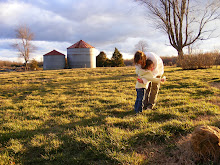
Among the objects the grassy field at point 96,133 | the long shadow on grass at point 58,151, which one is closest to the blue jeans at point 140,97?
the grassy field at point 96,133

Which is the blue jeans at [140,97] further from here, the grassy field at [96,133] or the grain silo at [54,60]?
the grain silo at [54,60]

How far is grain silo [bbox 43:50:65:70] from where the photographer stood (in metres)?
35.5

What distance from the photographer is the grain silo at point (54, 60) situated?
35531 millimetres

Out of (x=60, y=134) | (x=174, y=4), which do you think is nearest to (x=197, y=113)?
(x=60, y=134)

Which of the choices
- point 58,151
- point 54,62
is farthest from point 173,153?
point 54,62

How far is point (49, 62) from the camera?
35.8 meters

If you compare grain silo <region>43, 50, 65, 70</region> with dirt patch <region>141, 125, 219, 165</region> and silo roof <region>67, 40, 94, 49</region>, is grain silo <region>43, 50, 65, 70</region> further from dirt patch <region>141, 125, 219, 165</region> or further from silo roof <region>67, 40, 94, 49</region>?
dirt patch <region>141, 125, 219, 165</region>

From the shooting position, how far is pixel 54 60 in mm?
35531

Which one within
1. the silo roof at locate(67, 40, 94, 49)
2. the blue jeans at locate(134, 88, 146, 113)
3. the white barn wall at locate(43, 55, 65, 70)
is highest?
the silo roof at locate(67, 40, 94, 49)

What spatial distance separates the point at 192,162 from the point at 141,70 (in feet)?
8.07

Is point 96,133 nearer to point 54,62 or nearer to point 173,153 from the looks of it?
point 173,153

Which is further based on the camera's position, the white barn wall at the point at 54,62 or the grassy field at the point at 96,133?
the white barn wall at the point at 54,62

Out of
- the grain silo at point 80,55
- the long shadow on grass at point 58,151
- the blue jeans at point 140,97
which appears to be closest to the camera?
the long shadow on grass at point 58,151

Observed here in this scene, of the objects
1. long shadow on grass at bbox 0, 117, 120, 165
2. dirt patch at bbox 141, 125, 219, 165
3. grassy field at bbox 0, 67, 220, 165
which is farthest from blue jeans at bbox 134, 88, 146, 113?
long shadow on grass at bbox 0, 117, 120, 165
